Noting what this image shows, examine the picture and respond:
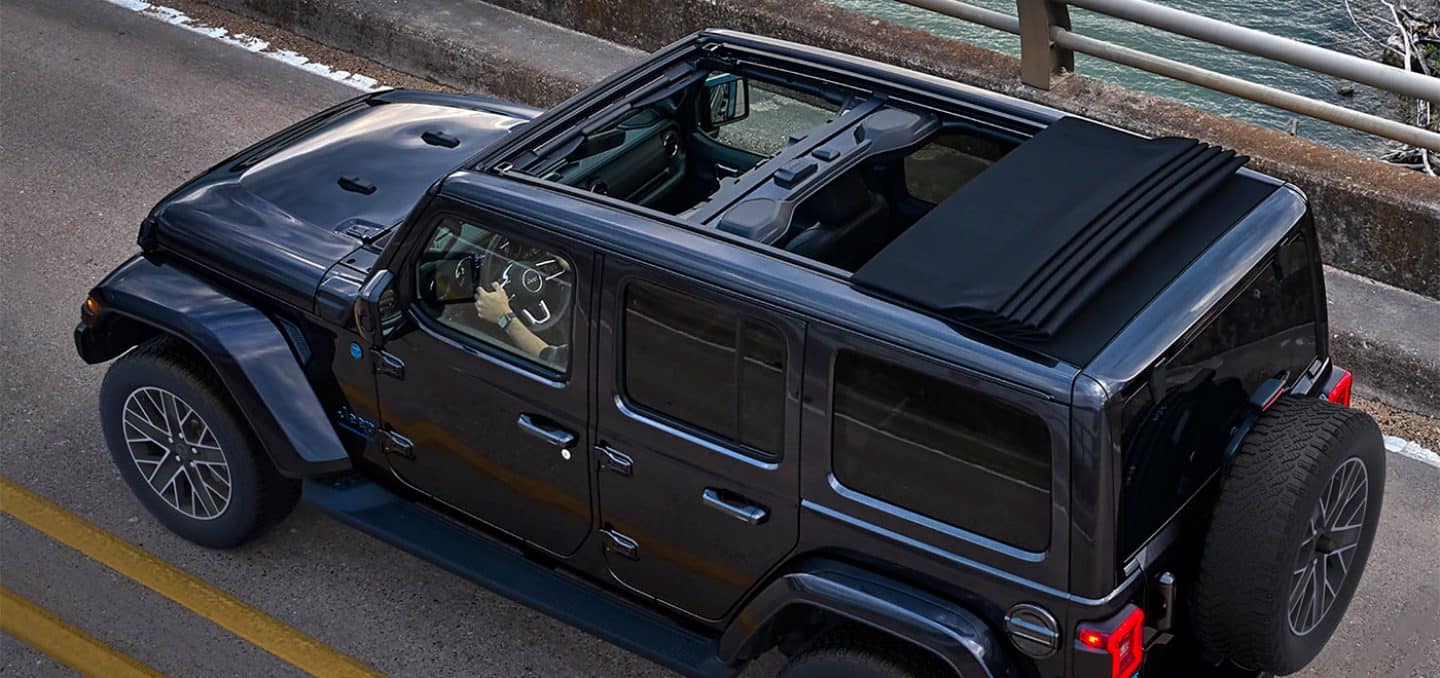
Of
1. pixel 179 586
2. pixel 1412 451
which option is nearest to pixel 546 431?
pixel 179 586

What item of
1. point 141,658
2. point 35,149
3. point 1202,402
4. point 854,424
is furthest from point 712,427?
point 35,149

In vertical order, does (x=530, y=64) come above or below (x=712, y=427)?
below

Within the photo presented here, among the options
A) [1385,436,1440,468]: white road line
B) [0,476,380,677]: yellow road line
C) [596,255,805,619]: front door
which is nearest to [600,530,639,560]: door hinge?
[596,255,805,619]: front door

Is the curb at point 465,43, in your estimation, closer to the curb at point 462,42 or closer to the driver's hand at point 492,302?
the curb at point 462,42

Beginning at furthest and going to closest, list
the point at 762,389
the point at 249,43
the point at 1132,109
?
1. the point at 249,43
2. the point at 1132,109
3. the point at 762,389

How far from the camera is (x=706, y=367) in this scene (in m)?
4.33

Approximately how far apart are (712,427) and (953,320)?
0.79 metres

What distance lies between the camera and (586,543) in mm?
4887

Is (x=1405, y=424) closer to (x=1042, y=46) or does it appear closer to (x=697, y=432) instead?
(x=1042, y=46)

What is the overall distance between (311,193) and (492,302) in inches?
43.9

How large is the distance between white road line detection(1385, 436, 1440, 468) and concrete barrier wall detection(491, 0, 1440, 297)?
2.58ft

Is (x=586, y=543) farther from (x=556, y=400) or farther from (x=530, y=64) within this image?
(x=530, y=64)

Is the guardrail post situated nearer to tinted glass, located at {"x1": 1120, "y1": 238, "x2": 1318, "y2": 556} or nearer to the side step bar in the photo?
tinted glass, located at {"x1": 1120, "y1": 238, "x2": 1318, "y2": 556}

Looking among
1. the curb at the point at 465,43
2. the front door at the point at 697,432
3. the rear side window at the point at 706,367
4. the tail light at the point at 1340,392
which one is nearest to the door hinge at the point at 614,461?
the front door at the point at 697,432
